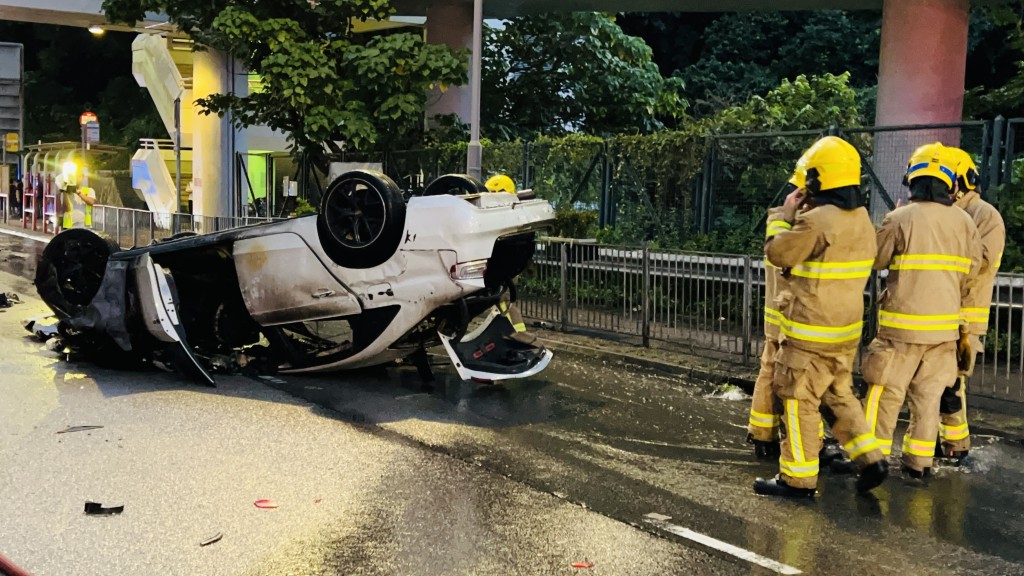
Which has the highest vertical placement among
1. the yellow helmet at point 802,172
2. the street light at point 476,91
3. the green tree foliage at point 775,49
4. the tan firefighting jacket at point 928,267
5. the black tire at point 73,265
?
the green tree foliage at point 775,49

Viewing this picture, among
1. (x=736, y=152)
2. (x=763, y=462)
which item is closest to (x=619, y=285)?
(x=736, y=152)

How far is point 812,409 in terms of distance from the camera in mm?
5910

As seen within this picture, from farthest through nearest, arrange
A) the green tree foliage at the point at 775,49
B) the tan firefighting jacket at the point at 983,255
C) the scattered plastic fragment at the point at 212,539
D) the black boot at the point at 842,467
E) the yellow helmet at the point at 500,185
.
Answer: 1. the green tree foliage at the point at 775,49
2. the yellow helmet at the point at 500,185
3. the tan firefighting jacket at the point at 983,255
4. the black boot at the point at 842,467
5. the scattered plastic fragment at the point at 212,539

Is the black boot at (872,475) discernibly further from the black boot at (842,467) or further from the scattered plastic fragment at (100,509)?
the scattered plastic fragment at (100,509)

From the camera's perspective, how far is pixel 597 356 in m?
11.2

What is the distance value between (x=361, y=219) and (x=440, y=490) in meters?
3.06

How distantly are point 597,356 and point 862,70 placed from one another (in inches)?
950

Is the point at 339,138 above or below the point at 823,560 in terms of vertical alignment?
above

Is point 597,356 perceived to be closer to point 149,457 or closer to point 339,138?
point 149,457

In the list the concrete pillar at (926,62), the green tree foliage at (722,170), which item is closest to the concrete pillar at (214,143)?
the green tree foliage at (722,170)

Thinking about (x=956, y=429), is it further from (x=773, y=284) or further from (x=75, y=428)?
(x=75, y=428)

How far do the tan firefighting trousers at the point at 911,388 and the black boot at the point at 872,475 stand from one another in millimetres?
446

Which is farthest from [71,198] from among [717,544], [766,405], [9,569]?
[717,544]

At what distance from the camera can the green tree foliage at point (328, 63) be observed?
17.9 metres
